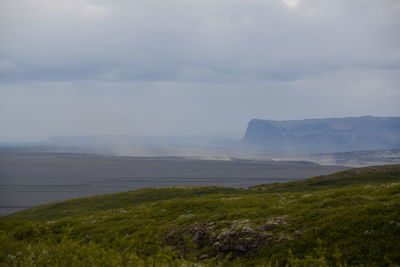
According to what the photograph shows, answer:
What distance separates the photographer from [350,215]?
1978cm

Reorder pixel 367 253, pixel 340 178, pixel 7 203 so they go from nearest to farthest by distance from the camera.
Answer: pixel 367 253 < pixel 340 178 < pixel 7 203

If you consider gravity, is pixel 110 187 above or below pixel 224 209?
below

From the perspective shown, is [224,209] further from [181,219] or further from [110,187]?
[110,187]

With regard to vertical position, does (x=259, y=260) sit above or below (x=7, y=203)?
above

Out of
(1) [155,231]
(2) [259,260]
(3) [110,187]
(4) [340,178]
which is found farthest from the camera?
(3) [110,187]

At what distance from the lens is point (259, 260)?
707 inches

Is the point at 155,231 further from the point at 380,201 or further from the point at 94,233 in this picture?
the point at 380,201

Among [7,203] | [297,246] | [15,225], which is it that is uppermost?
[297,246]

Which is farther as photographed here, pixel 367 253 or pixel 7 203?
pixel 7 203

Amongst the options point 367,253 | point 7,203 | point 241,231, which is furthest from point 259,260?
point 7,203

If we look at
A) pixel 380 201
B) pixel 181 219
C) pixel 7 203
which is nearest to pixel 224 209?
pixel 181 219

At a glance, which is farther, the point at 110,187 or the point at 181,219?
the point at 110,187

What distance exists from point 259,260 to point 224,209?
12004 mm

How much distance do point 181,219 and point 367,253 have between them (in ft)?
50.2
